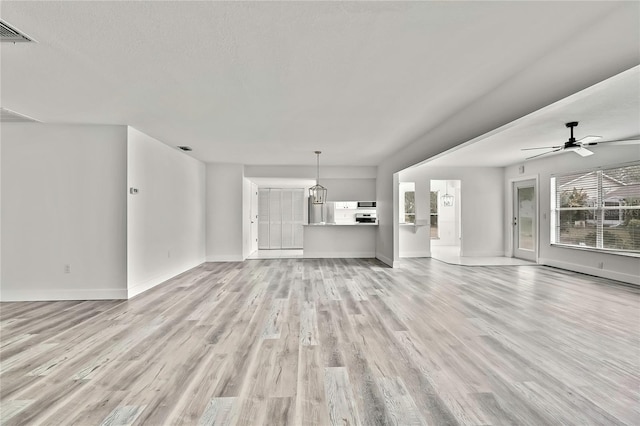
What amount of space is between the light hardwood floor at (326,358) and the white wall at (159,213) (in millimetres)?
802

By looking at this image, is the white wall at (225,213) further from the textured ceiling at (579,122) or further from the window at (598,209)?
the window at (598,209)

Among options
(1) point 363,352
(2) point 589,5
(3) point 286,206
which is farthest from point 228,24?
(3) point 286,206

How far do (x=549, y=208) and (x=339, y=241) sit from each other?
530cm

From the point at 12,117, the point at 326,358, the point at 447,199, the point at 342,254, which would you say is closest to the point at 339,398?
the point at 326,358

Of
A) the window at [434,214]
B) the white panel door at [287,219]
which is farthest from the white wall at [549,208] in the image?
the white panel door at [287,219]

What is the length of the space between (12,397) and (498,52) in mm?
4369

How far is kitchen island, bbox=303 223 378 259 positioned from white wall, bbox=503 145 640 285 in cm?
411

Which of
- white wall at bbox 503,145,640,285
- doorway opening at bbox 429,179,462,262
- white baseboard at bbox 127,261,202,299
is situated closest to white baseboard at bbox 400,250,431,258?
white wall at bbox 503,145,640,285

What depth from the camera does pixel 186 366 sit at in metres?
2.61

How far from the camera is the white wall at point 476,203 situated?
30.9 feet

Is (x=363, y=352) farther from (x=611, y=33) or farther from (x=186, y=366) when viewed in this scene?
(x=611, y=33)

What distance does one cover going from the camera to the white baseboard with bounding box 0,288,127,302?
4.68 meters

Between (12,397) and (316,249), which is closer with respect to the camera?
(12,397)

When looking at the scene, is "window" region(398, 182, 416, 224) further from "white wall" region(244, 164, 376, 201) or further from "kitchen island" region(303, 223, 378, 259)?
"kitchen island" region(303, 223, 378, 259)
